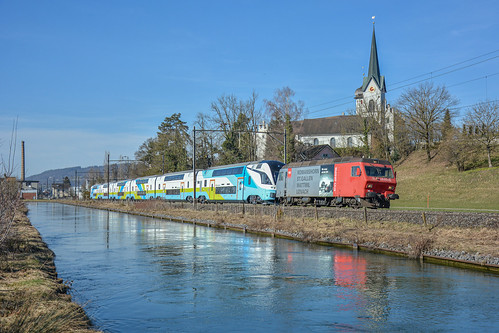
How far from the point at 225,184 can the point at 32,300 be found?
3826 cm

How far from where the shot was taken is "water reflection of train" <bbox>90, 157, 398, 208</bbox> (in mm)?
33281

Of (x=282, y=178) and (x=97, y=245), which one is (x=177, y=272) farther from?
(x=282, y=178)

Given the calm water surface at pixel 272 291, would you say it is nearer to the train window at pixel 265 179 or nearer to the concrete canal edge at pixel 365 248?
the concrete canal edge at pixel 365 248

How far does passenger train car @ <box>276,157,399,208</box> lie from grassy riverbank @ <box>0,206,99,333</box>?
21.7 metres

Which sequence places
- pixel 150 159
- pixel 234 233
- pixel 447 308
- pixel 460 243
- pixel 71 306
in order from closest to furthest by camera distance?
pixel 71 306, pixel 447 308, pixel 460 243, pixel 234 233, pixel 150 159

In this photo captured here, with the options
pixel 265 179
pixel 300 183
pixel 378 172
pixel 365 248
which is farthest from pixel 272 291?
pixel 265 179

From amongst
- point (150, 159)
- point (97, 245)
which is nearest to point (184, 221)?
point (97, 245)

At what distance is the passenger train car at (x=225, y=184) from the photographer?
42938mm

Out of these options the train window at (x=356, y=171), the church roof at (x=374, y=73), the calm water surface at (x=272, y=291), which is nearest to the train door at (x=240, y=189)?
the train window at (x=356, y=171)

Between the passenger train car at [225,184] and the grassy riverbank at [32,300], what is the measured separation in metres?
27.6

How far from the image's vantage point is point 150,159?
112 m

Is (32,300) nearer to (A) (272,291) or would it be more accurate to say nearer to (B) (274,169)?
(A) (272,291)

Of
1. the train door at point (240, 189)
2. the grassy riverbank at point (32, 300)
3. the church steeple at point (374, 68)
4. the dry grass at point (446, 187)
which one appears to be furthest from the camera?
the church steeple at point (374, 68)

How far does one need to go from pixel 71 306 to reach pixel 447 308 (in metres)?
8.04
